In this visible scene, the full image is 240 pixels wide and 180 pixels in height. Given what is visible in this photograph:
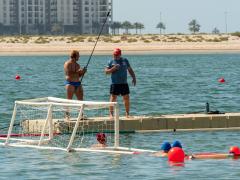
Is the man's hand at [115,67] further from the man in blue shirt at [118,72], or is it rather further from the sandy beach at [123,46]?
the sandy beach at [123,46]

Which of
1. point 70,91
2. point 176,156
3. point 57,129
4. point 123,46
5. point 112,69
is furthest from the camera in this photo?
point 123,46

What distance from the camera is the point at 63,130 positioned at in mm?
24078

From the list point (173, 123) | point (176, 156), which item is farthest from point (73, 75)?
point (176, 156)

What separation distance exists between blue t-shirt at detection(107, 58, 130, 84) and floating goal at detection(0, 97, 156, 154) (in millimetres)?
752

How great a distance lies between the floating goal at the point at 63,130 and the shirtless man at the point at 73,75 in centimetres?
A: 55

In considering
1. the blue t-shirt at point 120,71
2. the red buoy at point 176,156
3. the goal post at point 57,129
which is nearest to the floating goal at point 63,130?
the goal post at point 57,129

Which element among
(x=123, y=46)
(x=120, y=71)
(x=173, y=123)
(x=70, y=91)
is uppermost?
(x=120, y=71)

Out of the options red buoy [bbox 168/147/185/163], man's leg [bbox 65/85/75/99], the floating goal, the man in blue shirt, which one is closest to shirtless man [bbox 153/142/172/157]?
the floating goal

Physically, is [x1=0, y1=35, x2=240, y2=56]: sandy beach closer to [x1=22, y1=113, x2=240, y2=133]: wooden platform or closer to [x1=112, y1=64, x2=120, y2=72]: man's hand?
[x1=22, y1=113, x2=240, y2=133]: wooden platform

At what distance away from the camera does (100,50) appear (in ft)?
344

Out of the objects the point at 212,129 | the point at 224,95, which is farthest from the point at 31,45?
the point at 212,129

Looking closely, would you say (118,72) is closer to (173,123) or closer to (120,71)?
(120,71)

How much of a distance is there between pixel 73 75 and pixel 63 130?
1.39m

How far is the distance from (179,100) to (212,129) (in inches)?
558
